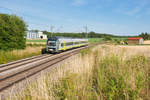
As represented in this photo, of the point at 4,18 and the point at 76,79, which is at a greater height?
the point at 4,18

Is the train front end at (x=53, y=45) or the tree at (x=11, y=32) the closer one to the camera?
the tree at (x=11, y=32)

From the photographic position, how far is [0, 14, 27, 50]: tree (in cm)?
1475

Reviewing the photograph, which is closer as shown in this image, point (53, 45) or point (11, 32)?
point (11, 32)

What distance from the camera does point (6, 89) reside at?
18.1 feet

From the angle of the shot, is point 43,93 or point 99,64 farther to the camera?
point 99,64

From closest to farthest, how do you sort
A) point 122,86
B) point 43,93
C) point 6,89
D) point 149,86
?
point 43,93 → point 122,86 → point 149,86 → point 6,89

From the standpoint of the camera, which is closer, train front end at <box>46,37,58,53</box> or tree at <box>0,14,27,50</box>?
tree at <box>0,14,27,50</box>

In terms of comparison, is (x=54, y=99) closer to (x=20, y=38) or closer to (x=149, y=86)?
(x=149, y=86)

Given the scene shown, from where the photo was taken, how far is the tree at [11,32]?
14.7 meters

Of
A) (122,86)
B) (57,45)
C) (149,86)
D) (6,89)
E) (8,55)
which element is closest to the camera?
(122,86)

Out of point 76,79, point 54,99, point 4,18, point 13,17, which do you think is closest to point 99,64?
point 76,79

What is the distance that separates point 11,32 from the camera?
620 inches

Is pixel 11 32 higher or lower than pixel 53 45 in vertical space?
higher

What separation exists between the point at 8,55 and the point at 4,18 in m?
5.77
